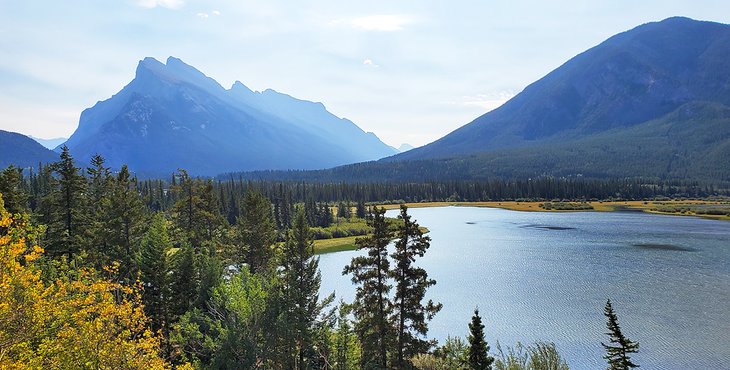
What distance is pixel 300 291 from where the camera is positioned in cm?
2942

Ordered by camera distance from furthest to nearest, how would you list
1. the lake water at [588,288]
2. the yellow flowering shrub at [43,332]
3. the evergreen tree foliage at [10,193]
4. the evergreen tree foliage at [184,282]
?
the lake water at [588,288], the evergreen tree foliage at [10,193], the evergreen tree foliage at [184,282], the yellow flowering shrub at [43,332]

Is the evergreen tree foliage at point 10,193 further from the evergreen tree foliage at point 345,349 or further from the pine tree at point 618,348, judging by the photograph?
the pine tree at point 618,348

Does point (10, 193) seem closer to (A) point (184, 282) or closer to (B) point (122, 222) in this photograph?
(B) point (122, 222)

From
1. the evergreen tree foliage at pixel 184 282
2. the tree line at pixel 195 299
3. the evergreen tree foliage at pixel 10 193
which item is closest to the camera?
the tree line at pixel 195 299

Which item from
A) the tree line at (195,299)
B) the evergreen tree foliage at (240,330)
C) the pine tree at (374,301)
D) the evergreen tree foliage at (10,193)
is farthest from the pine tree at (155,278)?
the pine tree at (374,301)

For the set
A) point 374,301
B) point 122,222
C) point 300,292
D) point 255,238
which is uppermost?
point 122,222

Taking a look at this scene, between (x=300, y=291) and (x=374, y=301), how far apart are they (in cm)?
489

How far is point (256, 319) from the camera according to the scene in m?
27.2

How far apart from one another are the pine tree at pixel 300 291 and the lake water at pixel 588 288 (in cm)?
1826

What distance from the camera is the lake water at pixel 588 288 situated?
135 ft

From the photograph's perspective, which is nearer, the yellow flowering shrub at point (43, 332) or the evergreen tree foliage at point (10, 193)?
the yellow flowering shrub at point (43, 332)

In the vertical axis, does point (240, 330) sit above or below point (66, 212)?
below

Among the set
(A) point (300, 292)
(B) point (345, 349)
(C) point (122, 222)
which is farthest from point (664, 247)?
(C) point (122, 222)

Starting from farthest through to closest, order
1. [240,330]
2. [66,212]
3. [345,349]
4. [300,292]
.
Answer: [66,212] < [345,349] < [300,292] < [240,330]
